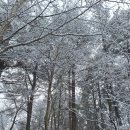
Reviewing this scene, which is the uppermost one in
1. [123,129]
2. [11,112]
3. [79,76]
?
[79,76]

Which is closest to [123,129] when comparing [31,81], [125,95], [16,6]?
[125,95]

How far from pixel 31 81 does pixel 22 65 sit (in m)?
4.89

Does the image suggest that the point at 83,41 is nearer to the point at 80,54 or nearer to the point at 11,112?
the point at 80,54

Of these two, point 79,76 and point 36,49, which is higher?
point 79,76

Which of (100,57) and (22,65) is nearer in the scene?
(22,65)

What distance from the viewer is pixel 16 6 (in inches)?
130

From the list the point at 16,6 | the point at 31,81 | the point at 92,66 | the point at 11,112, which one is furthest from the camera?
the point at 11,112

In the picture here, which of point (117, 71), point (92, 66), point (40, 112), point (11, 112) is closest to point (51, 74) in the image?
point (92, 66)

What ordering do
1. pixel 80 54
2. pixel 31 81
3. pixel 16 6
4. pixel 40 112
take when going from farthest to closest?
pixel 40 112 < pixel 31 81 < pixel 80 54 < pixel 16 6

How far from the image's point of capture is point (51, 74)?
8133 mm

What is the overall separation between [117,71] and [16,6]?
825 cm

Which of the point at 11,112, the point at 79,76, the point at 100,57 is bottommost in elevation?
the point at 11,112

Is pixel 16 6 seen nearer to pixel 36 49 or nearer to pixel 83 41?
pixel 36 49

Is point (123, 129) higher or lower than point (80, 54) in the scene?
lower
